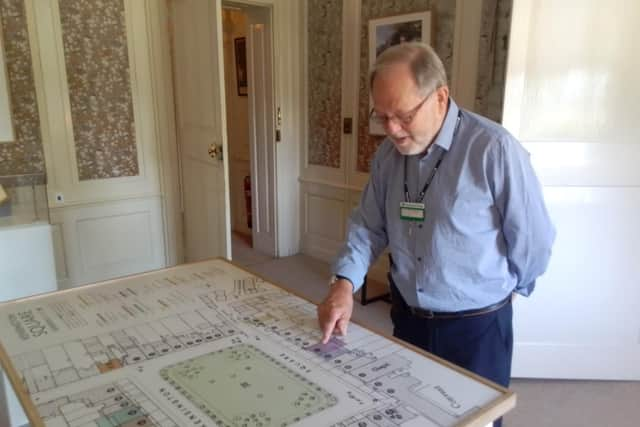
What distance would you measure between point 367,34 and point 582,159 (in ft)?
Result: 6.05

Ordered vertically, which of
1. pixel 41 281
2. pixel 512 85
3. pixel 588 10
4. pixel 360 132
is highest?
pixel 588 10

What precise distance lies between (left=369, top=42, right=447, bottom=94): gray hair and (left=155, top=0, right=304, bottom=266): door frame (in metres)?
2.71

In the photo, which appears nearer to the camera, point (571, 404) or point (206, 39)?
point (571, 404)

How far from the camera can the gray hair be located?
118cm

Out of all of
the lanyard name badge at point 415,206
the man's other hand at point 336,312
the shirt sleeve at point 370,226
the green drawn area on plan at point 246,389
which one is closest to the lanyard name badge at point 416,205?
the lanyard name badge at point 415,206

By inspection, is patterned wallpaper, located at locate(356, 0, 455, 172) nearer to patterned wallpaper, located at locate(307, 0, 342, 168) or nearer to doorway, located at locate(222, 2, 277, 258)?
patterned wallpaper, located at locate(307, 0, 342, 168)

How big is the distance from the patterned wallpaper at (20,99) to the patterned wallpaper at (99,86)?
0.22 meters

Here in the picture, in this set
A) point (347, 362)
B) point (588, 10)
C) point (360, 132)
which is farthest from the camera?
point (360, 132)

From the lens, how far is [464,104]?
116 inches

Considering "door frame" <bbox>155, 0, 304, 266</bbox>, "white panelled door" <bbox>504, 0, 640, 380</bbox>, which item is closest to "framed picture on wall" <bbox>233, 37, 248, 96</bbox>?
"door frame" <bbox>155, 0, 304, 266</bbox>

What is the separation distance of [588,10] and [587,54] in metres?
0.19

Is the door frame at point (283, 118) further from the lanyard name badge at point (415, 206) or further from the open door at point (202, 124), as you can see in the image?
the lanyard name badge at point (415, 206)

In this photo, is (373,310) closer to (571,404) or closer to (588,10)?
(571,404)

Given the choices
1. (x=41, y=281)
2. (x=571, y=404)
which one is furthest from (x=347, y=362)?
(x=41, y=281)
